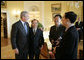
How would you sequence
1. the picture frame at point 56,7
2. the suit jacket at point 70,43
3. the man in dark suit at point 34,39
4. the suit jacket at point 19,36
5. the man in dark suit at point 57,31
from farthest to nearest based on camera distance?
the picture frame at point 56,7 < the man in dark suit at point 34,39 < the man in dark suit at point 57,31 < the suit jacket at point 19,36 < the suit jacket at point 70,43

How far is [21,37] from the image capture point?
263 cm

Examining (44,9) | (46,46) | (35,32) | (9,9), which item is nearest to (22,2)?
(9,9)

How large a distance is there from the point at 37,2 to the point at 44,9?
73 centimetres

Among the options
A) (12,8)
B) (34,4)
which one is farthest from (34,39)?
(34,4)

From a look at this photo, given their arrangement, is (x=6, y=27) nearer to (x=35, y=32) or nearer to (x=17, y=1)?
(x=17, y=1)

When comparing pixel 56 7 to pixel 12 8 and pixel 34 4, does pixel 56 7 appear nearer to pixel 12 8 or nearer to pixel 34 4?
pixel 34 4

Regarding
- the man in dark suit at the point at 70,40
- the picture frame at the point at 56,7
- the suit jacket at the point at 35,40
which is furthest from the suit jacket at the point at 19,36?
the picture frame at the point at 56,7

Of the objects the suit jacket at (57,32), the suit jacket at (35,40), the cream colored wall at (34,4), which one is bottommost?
the suit jacket at (35,40)

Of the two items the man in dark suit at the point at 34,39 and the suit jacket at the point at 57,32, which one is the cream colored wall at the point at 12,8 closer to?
the man in dark suit at the point at 34,39

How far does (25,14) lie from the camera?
258 centimetres

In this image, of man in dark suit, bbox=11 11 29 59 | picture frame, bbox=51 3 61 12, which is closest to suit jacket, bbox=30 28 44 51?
man in dark suit, bbox=11 11 29 59

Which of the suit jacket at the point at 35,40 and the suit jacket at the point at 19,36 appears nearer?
the suit jacket at the point at 19,36

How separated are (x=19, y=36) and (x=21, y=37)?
0.15ft

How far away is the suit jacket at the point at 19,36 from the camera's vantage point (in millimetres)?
2579
